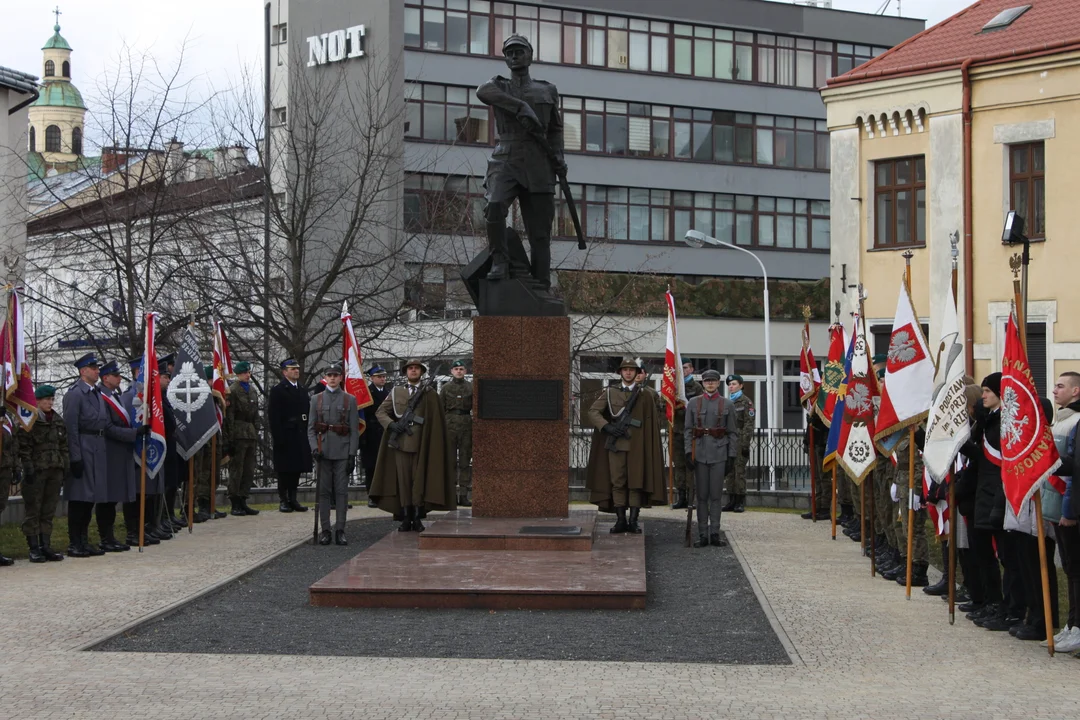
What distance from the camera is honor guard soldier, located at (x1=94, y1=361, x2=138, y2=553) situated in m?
15.7

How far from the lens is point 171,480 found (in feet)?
58.4

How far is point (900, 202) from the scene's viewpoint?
33.1 meters

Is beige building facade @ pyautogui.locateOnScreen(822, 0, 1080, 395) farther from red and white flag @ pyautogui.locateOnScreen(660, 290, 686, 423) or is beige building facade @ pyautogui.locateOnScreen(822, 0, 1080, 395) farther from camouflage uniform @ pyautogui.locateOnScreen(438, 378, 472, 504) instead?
red and white flag @ pyautogui.locateOnScreen(660, 290, 686, 423)

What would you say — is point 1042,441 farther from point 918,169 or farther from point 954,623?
point 918,169

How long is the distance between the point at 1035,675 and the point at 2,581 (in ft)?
29.4

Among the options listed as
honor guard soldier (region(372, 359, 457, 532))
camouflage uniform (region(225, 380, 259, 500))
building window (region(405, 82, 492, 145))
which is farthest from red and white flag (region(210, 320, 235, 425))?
building window (region(405, 82, 492, 145))

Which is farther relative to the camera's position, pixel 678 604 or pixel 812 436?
pixel 812 436

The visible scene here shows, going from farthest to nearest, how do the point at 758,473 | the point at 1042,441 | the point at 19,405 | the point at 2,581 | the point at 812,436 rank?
the point at 758,473 → the point at 812,436 → the point at 19,405 → the point at 2,581 → the point at 1042,441

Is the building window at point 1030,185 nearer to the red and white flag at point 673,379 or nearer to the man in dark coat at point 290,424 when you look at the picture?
the red and white flag at point 673,379

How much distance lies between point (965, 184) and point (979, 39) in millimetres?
3535

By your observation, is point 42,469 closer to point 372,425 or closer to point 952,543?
point 372,425

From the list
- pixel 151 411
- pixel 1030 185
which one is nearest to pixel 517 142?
pixel 151 411

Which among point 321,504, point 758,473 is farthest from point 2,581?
point 758,473

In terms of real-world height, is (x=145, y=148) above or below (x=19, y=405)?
above
